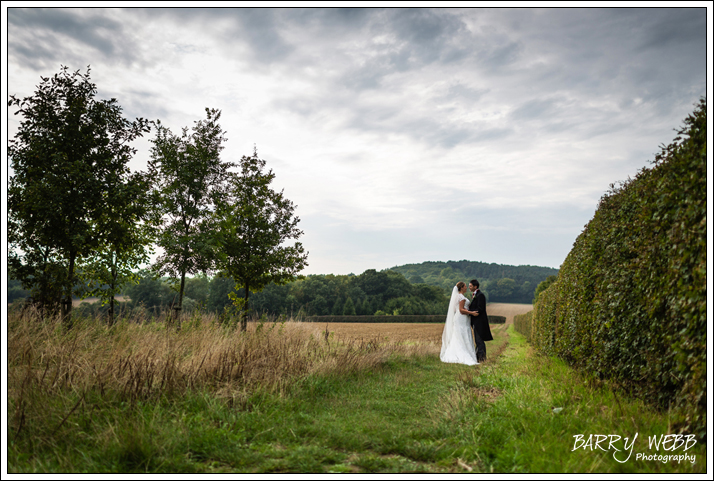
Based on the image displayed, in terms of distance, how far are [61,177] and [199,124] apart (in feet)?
21.0

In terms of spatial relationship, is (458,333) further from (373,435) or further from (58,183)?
(58,183)

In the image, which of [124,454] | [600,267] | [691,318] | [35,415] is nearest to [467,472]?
[691,318]

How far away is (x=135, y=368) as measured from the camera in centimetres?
439

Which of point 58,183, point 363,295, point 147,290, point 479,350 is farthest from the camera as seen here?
point 363,295

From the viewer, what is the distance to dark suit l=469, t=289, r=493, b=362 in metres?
10.1

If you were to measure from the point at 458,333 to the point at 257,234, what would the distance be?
8.30m

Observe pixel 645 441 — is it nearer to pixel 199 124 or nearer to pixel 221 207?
pixel 221 207

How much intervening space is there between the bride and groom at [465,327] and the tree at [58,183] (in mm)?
8568

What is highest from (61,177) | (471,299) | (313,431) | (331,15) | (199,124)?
(199,124)

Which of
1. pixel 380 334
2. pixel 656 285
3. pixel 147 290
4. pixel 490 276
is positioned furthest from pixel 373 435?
pixel 490 276

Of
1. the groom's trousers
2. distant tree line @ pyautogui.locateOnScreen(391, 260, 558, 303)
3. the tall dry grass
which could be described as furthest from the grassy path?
distant tree line @ pyautogui.locateOnScreen(391, 260, 558, 303)

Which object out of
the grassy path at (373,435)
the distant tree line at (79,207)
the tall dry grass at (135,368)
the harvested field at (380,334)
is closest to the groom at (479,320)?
the harvested field at (380,334)

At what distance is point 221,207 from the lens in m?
13.7

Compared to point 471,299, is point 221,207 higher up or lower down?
higher up
